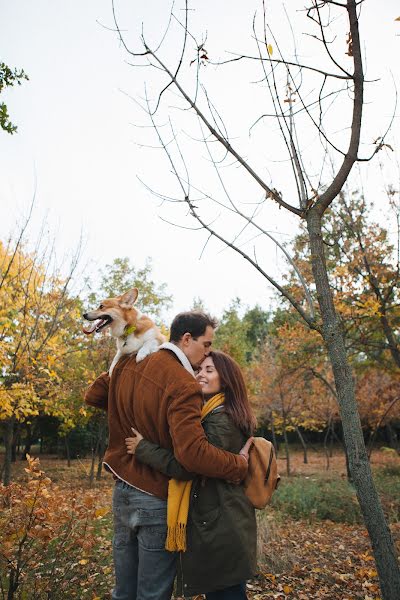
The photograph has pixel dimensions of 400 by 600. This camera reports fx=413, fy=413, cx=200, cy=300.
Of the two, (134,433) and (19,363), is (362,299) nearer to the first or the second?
(19,363)

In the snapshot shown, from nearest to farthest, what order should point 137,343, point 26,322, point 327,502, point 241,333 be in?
1. point 137,343
2. point 26,322
3. point 327,502
4. point 241,333

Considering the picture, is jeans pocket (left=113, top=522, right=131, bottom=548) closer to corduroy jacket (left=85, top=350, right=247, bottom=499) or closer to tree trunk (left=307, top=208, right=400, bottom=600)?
corduroy jacket (left=85, top=350, right=247, bottom=499)

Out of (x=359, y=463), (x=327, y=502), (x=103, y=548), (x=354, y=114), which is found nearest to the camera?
(x=359, y=463)

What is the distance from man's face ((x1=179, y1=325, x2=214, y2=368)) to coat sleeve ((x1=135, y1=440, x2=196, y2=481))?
52 cm

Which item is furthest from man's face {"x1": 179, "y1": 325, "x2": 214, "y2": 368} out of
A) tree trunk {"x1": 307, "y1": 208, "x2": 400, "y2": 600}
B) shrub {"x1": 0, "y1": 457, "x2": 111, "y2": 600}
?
shrub {"x1": 0, "y1": 457, "x2": 111, "y2": 600}

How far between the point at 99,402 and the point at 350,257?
8.46 m

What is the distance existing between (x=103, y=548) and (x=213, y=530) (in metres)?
4.40

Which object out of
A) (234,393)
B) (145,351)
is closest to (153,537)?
(234,393)

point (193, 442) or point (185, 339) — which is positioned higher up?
point (185, 339)

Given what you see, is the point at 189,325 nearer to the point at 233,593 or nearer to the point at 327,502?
the point at 233,593

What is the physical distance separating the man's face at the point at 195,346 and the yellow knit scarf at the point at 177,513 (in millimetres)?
639

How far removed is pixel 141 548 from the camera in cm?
198

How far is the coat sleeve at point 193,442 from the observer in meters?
1.85

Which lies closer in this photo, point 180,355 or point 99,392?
point 180,355
